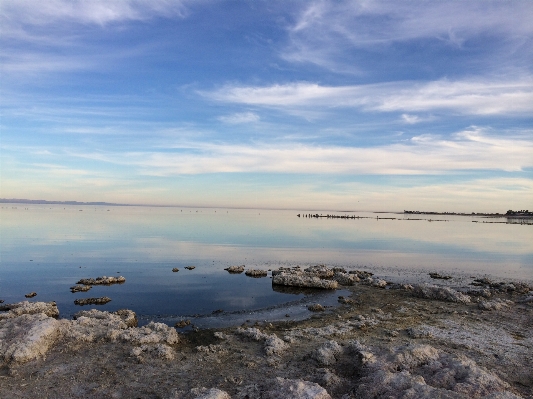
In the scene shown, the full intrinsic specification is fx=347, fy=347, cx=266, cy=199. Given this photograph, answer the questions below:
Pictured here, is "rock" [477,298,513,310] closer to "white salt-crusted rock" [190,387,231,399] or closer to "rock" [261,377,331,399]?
"rock" [261,377,331,399]

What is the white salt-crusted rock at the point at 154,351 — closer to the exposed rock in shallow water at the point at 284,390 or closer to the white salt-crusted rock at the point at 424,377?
the exposed rock in shallow water at the point at 284,390

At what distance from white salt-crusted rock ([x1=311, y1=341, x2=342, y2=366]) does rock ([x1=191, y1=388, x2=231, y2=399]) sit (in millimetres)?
3459

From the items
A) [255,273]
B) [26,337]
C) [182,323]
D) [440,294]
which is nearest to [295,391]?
[182,323]

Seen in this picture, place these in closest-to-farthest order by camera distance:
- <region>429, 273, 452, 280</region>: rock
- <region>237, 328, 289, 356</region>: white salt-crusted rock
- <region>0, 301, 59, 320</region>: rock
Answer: <region>237, 328, 289, 356</region>: white salt-crusted rock < <region>0, 301, 59, 320</region>: rock < <region>429, 273, 452, 280</region>: rock

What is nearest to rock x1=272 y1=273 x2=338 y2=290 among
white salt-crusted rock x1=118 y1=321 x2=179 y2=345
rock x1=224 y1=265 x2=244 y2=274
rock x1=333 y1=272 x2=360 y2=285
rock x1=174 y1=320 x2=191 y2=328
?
rock x1=333 y1=272 x2=360 y2=285

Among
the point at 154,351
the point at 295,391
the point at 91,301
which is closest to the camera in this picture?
the point at 295,391

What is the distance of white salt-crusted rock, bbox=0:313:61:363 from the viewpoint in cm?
1089

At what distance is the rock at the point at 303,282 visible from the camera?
23.7 meters

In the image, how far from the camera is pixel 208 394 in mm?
8648

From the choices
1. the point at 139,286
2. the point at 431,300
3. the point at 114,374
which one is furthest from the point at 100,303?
the point at 431,300

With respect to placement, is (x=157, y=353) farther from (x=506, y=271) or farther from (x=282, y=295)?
(x=506, y=271)

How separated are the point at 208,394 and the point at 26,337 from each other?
7.30 metres

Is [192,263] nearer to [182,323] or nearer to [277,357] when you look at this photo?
[182,323]

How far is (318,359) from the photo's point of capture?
36.3 feet
